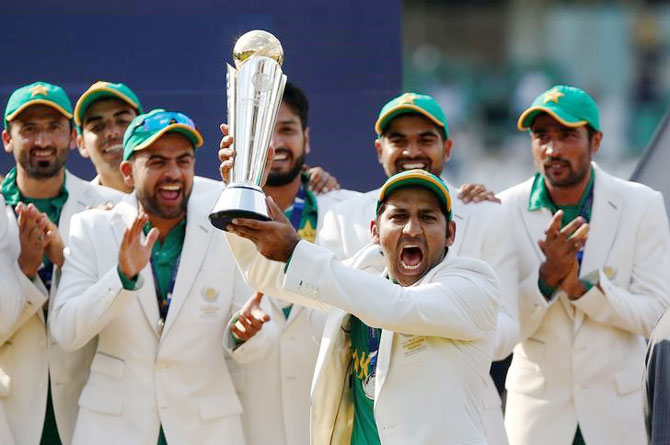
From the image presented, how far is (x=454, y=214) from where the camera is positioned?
6500 millimetres

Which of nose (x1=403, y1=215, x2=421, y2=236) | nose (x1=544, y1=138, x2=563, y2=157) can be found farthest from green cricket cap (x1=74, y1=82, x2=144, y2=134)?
nose (x1=403, y1=215, x2=421, y2=236)

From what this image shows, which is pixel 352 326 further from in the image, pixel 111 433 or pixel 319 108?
pixel 319 108

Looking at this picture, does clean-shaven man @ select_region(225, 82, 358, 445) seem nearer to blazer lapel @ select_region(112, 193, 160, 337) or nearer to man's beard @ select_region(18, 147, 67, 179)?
blazer lapel @ select_region(112, 193, 160, 337)

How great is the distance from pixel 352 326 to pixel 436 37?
24.2 meters

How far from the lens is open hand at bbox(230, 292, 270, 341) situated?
5984 mm

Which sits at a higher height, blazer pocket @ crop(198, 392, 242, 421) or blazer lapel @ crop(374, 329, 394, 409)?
blazer lapel @ crop(374, 329, 394, 409)

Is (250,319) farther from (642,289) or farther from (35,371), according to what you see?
(642,289)

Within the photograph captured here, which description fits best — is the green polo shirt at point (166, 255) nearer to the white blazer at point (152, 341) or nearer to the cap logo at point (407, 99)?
the white blazer at point (152, 341)

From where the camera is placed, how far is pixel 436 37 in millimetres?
28969

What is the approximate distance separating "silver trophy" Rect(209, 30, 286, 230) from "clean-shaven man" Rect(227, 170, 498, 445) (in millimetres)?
101

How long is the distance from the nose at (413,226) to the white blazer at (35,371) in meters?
2.02

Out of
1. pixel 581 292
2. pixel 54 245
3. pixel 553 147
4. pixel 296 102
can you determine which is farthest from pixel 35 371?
pixel 553 147

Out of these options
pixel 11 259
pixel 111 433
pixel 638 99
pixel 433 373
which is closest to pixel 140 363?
pixel 111 433

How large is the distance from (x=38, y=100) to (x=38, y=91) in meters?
0.06
